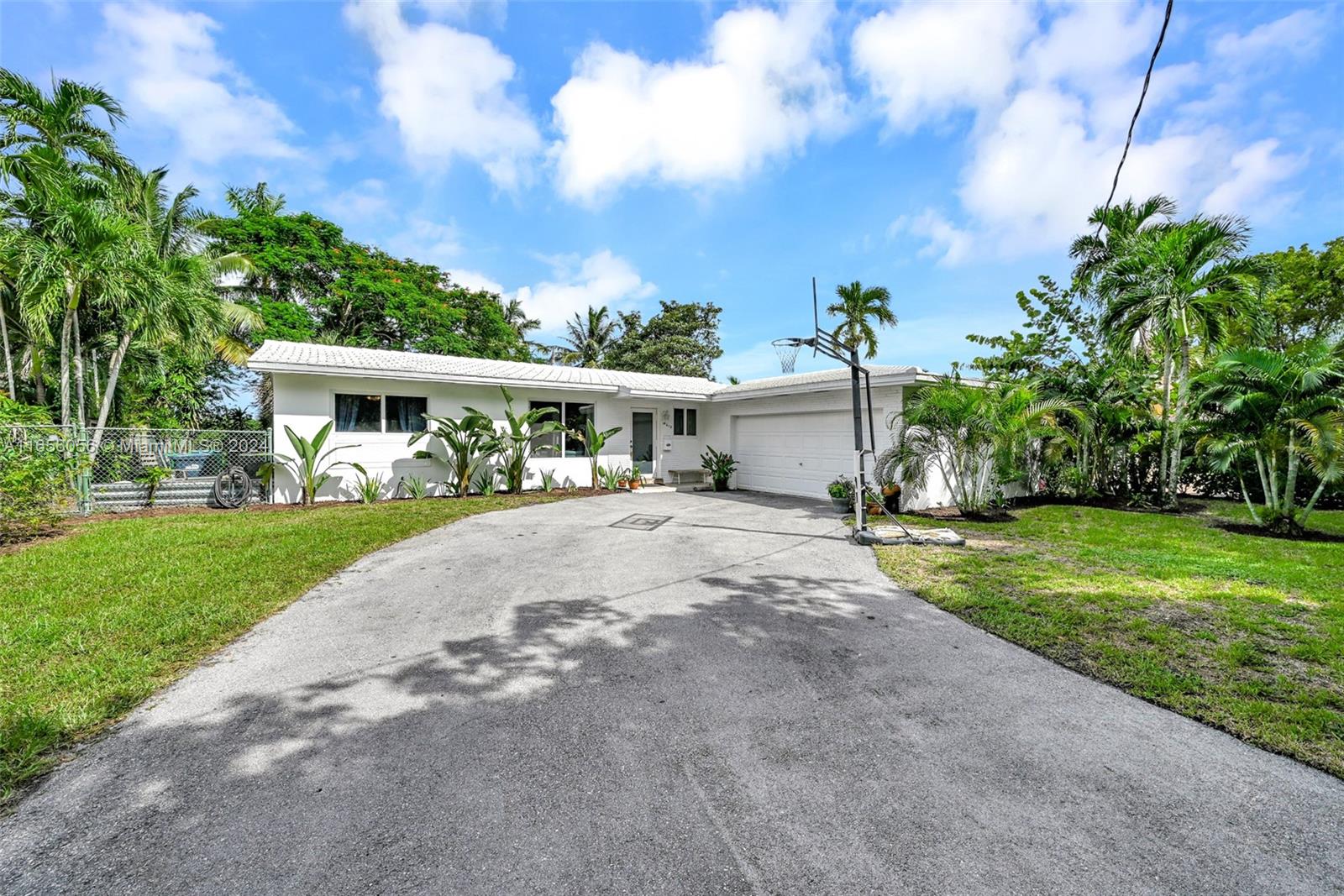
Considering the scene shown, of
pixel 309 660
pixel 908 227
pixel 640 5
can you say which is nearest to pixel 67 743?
pixel 309 660

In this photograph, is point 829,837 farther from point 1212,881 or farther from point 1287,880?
point 1287,880

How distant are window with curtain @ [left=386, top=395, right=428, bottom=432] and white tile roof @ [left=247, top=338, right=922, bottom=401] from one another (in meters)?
0.76

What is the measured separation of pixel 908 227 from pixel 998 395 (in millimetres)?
4521

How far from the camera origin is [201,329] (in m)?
10.7

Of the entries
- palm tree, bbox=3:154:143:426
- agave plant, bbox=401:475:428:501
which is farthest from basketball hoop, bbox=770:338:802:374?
palm tree, bbox=3:154:143:426

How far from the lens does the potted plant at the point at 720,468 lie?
1389cm

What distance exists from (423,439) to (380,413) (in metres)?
1.02

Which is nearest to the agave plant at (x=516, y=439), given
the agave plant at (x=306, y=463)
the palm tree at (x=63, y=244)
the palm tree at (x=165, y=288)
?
the agave plant at (x=306, y=463)

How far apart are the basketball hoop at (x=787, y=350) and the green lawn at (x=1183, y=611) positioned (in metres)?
3.05

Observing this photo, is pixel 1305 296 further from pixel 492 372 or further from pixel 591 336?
pixel 591 336

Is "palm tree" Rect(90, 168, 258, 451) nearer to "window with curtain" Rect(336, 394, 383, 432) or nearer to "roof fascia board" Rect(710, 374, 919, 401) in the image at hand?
"window with curtain" Rect(336, 394, 383, 432)

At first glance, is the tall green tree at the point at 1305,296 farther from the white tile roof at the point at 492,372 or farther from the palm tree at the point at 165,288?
the palm tree at the point at 165,288

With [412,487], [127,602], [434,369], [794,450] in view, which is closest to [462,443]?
[412,487]

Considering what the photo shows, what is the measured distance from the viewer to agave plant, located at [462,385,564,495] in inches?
461
